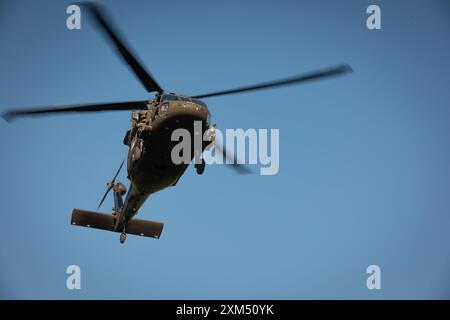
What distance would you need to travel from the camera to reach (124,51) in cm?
2322

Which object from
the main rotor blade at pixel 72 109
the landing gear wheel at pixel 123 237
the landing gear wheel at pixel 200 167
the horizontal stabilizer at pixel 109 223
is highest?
the main rotor blade at pixel 72 109

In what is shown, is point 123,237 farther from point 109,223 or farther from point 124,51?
point 124,51

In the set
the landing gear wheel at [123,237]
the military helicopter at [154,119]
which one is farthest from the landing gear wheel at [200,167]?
the landing gear wheel at [123,237]

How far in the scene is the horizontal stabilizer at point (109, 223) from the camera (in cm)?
3036

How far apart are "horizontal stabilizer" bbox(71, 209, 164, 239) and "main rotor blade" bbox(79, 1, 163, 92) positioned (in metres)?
7.62

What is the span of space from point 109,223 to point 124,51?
10.2m

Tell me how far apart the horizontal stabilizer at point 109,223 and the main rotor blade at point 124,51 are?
300 inches

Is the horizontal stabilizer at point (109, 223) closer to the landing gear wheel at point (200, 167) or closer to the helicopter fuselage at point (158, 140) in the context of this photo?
the helicopter fuselage at point (158, 140)

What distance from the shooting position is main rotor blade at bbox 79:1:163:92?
21750 millimetres
